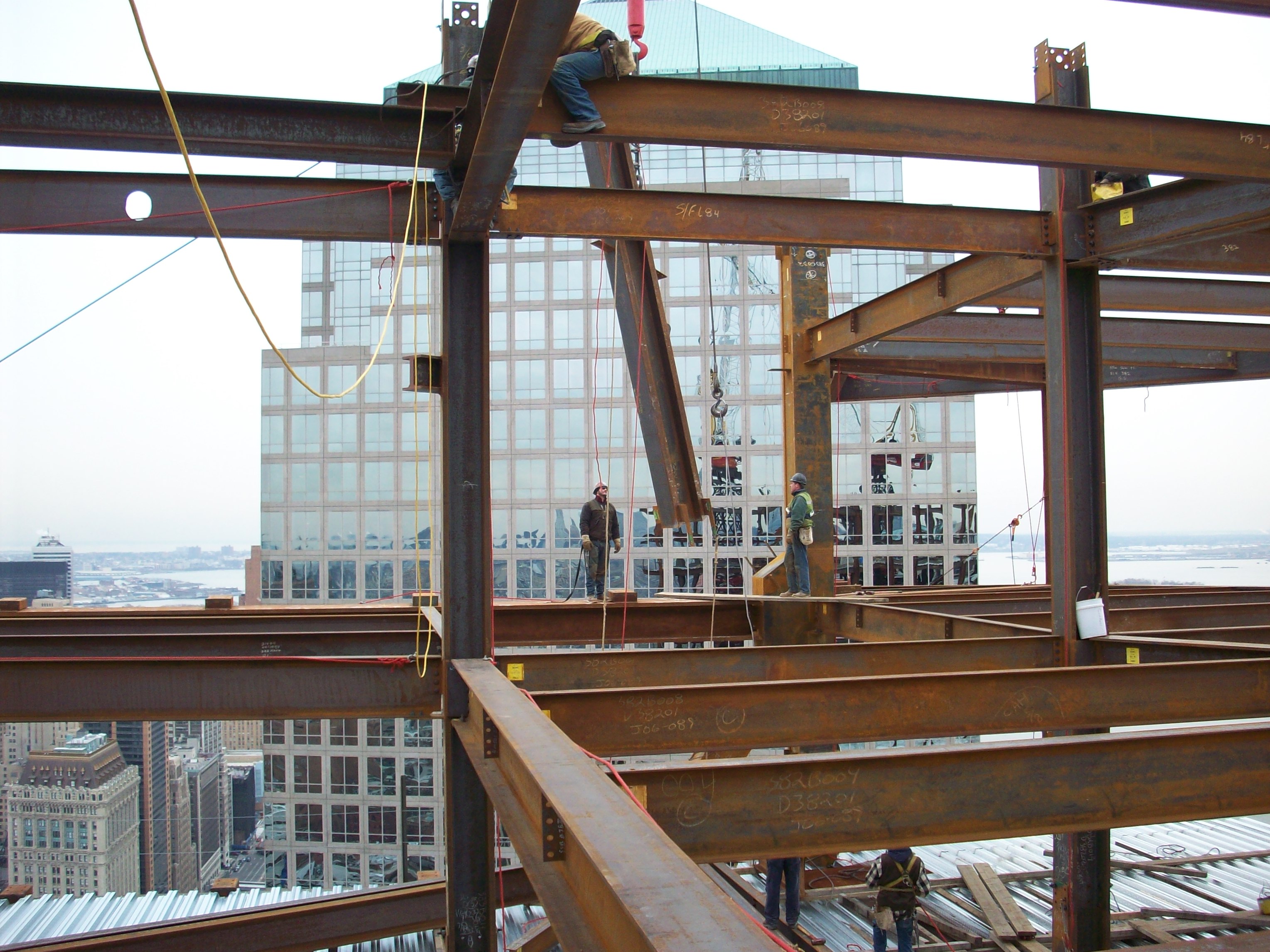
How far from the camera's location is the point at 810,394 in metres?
12.8

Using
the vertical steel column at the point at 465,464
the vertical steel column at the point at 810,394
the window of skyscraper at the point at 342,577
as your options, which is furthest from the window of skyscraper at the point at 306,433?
the vertical steel column at the point at 465,464

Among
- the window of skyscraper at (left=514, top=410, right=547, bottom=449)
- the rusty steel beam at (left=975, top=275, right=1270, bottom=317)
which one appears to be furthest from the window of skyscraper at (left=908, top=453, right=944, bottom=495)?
the rusty steel beam at (left=975, top=275, right=1270, bottom=317)

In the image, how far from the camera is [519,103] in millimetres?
4480

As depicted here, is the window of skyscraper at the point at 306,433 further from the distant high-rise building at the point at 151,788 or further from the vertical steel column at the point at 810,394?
the vertical steel column at the point at 810,394

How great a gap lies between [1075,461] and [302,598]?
50188mm

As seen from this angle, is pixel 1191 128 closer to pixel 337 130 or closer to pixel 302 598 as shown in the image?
pixel 337 130

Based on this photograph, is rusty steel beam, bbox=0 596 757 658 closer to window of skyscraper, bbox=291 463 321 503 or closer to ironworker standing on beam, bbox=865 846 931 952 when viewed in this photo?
ironworker standing on beam, bbox=865 846 931 952

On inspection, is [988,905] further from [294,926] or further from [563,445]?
[563,445]

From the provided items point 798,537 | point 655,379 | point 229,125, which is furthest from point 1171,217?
point 229,125

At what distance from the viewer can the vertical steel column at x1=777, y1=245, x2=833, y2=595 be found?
1248 centimetres

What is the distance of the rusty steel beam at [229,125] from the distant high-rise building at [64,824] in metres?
47.6

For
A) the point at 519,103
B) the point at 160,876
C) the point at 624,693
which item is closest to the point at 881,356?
the point at 624,693

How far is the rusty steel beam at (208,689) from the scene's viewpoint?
Answer: 21.4ft

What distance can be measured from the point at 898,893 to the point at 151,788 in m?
61.9
